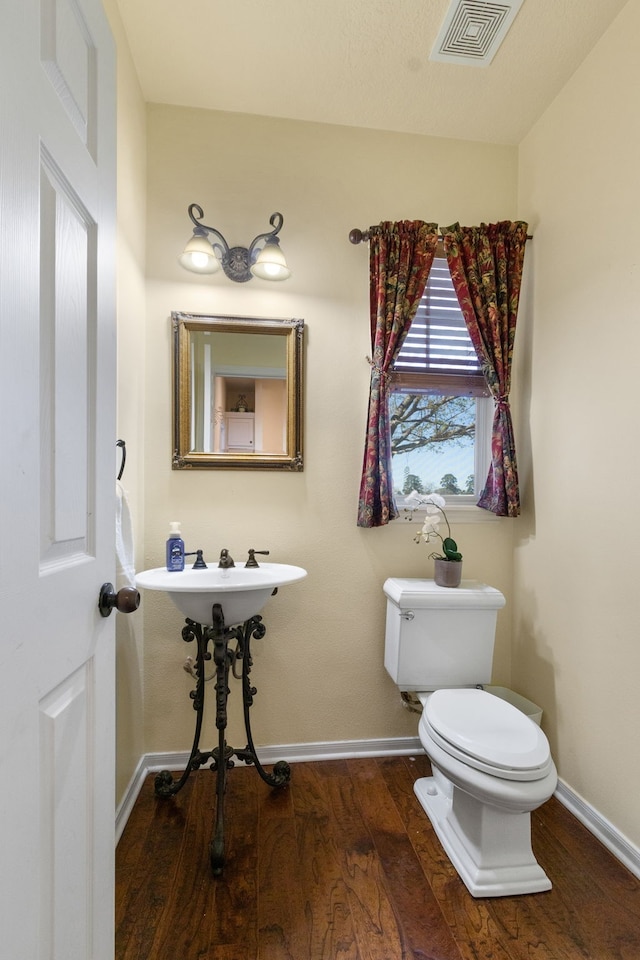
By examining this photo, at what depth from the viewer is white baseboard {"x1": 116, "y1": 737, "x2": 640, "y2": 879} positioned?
1460 mm

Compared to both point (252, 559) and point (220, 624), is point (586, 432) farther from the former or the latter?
point (220, 624)

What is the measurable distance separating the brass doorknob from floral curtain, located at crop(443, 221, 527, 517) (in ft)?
5.18

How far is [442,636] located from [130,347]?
164 cm

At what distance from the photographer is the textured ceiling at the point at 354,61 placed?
58.8 inches

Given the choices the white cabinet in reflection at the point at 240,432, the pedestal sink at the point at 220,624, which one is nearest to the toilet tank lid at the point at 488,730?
the pedestal sink at the point at 220,624

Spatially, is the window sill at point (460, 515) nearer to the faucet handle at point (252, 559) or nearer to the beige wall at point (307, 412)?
the beige wall at point (307, 412)

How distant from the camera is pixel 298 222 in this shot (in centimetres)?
194

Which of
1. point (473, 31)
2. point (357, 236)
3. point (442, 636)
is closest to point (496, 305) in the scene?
point (357, 236)

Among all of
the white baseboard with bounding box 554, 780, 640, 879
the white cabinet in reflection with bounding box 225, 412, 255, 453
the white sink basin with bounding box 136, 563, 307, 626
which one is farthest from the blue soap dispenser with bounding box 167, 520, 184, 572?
the white baseboard with bounding box 554, 780, 640, 879

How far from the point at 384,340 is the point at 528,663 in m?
1.56

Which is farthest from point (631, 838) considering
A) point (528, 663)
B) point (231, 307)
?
point (231, 307)

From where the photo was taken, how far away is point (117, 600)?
0.86 m

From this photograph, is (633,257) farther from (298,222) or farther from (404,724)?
(404,724)

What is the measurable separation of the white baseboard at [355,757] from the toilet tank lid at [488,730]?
52 centimetres
